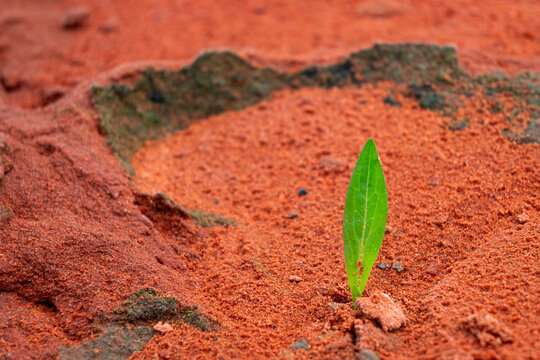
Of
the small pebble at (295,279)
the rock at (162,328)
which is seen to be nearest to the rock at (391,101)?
the small pebble at (295,279)

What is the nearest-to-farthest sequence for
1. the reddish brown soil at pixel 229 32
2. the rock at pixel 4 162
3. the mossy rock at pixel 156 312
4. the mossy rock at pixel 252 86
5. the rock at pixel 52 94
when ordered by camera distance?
the mossy rock at pixel 156 312, the rock at pixel 4 162, the mossy rock at pixel 252 86, the rock at pixel 52 94, the reddish brown soil at pixel 229 32

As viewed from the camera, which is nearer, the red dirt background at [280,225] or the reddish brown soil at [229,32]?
the red dirt background at [280,225]

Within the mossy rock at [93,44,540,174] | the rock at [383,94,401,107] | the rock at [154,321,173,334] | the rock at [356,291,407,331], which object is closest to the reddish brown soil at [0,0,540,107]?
the mossy rock at [93,44,540,174]

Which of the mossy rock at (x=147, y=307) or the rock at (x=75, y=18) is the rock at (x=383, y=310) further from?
the rock at (x=75, y=18)

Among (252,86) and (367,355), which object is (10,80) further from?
(367,355)

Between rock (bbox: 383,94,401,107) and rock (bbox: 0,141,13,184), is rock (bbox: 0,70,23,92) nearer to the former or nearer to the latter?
Answer: rock (bbox: 0,141,13,184)

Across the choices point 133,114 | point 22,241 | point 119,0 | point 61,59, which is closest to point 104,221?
point 22,241

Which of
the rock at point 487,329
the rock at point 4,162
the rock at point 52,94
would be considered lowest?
the rock at point 487,329
